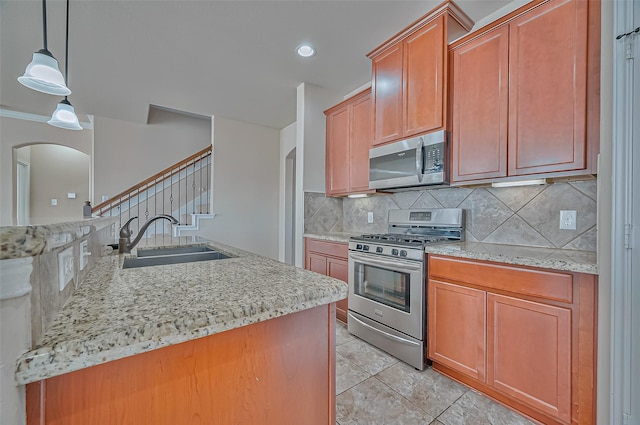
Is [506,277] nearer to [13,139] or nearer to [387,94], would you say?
[387,94]

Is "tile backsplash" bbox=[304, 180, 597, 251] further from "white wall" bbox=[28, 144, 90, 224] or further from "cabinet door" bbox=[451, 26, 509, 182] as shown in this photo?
"white wall" bbox=[28, 144, 90, 224]

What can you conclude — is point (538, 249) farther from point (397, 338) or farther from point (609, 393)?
point (397, 338)

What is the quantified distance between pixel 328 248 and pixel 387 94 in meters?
1.62

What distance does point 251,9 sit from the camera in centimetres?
209

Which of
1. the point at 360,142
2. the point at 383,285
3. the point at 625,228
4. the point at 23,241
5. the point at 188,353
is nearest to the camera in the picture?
the point at 23,241

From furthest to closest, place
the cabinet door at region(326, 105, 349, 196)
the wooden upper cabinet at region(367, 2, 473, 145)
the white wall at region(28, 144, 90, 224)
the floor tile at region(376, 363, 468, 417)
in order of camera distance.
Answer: the white wall at region(28, 144, 90, 224) → the cabinet door at region(326, 105, 349, 196) → the wooden upper cabinet at region(367, 2, 473, 145) → the floor tile at region(376, 363, 468, 417)

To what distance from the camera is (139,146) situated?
16.4 ft

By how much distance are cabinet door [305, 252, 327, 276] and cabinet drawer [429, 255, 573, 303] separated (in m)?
1.28

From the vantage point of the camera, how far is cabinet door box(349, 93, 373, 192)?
295cm

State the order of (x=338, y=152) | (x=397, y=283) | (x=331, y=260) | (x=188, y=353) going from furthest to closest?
(x=338, y=152), (x=331, y=260), (x=397, y=283), (x=188, y=353)

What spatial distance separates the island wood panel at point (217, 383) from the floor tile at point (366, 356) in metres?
1.38

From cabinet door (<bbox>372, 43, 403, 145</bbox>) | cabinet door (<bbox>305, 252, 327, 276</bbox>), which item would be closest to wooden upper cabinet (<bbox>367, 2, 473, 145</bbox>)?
cabinet door (<bbox>372, 43, 403, 145</bbox>)

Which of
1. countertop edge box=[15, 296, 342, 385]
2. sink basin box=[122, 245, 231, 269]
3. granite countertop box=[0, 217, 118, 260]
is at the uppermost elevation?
granite countertop box=[0, 217, 118, 260]

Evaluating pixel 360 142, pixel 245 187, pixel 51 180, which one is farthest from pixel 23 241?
pixel 51 180
